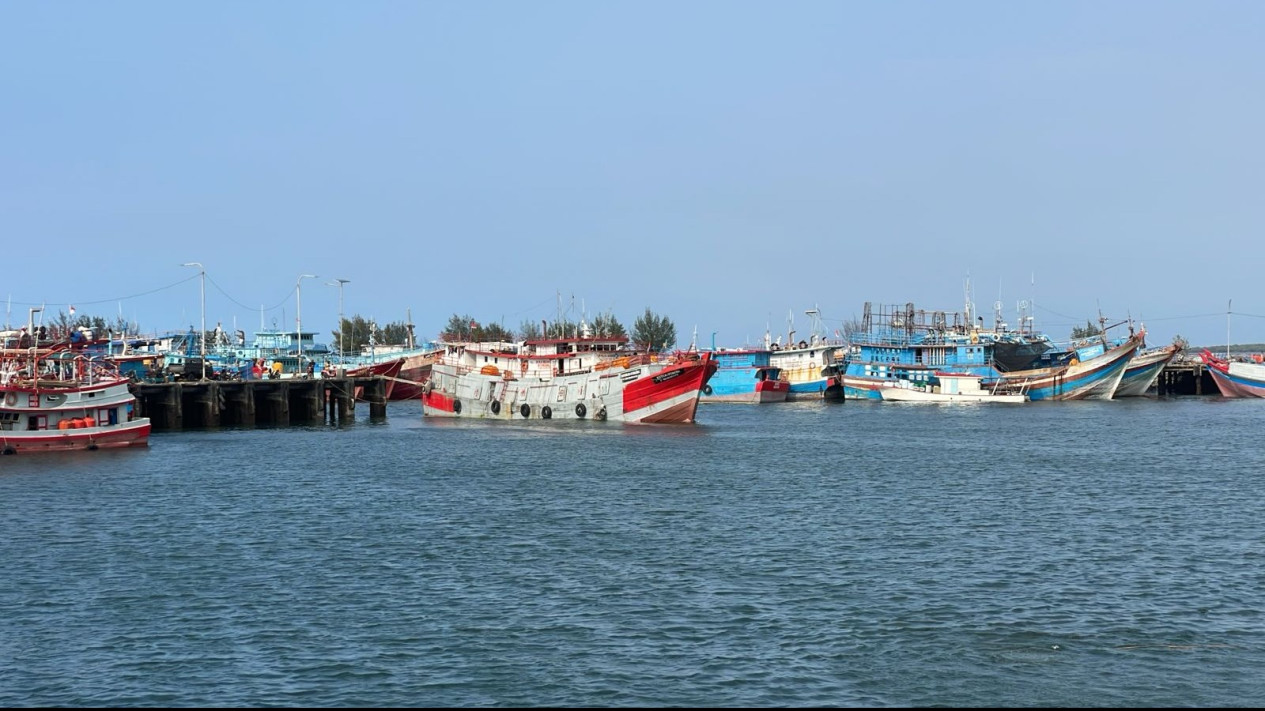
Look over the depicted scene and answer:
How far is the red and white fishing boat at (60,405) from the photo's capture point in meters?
59.2

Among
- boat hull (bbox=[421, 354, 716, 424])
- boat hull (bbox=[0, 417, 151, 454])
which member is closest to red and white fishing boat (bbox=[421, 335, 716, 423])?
boat hull (bbox=[421, 354, 716, 424])

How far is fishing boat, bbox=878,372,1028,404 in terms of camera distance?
115m

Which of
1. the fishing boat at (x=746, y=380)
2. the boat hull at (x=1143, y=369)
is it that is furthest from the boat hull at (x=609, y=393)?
the boat hull at (x=1143, y=369)

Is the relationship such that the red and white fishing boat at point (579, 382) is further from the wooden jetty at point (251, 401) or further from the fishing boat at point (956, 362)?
the fishing boat at point (956, 362)

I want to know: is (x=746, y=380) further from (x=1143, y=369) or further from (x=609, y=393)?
(x=609, y=393)

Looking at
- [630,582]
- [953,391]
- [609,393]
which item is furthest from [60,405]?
[953,391]

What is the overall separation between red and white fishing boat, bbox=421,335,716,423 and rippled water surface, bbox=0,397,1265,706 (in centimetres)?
1799

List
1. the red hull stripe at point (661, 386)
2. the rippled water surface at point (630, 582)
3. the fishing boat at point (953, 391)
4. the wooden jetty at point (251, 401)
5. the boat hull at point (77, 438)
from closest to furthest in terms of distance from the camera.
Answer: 1. the rippled water surface at point (630, 582)
2. the boat hull at point (77, 438)
3. the red hull stripe at point (661, 386)
4. the wooden jetty at point (251, 401)
5. the fishing boat at point (953, 391)

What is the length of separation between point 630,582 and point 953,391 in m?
90.4

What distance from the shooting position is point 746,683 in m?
24.1

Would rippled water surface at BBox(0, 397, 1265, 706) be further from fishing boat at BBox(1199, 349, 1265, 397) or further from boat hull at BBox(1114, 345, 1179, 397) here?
fishing boat at BBox(1199, 349, 1265, 397)

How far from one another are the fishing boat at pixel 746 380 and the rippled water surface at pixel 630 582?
59.8 meters

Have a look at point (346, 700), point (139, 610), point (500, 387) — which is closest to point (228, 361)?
point (500, 387)

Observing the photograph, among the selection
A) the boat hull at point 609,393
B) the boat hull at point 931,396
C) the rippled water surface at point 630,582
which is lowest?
the rippled water surface at point 630,582
